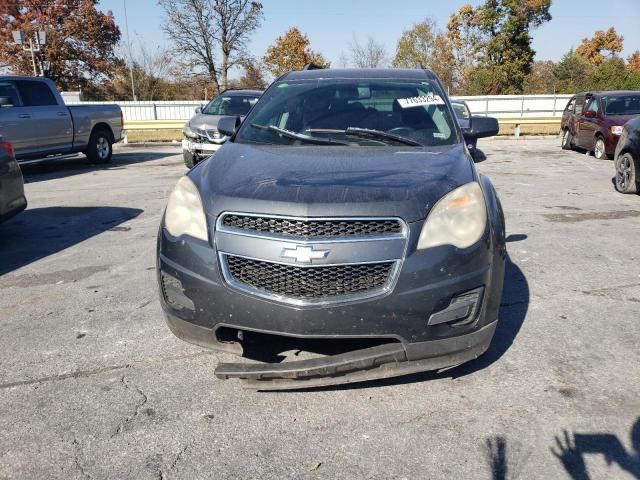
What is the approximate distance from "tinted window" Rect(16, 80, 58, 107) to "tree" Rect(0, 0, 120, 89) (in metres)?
32.2

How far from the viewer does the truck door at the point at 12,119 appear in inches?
417

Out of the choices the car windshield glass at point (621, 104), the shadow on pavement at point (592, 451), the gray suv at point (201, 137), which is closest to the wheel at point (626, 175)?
the car windshield glass at point (621, 104)

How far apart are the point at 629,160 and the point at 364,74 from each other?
6033 mm

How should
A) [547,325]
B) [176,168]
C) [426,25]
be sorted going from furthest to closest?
[426,25], [176,168], [547,325]

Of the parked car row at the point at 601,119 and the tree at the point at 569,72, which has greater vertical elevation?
the tree at the point at 569,72

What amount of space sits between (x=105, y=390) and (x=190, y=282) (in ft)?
2.67

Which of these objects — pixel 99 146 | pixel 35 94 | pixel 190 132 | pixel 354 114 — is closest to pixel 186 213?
pixel 354 114

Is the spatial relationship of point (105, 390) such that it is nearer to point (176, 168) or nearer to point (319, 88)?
point (319, 88)

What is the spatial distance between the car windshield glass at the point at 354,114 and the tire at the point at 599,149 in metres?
Answer: 11.2

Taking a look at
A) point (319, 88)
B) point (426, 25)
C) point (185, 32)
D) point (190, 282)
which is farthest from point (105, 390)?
point (426, 25)

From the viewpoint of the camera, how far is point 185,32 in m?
38.1

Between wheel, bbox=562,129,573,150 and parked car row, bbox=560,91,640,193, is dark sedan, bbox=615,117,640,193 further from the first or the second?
wheel, bbox=562,129,573,150

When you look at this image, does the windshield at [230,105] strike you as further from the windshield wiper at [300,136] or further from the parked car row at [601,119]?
the windshield wiper at [300,136]

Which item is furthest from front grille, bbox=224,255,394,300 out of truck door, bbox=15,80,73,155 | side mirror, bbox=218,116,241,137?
truck door, bbox=15,80,73,155
